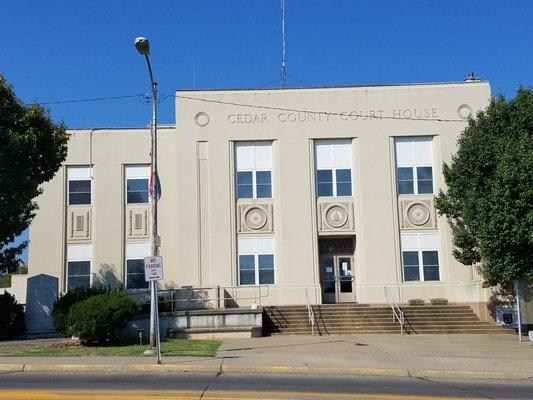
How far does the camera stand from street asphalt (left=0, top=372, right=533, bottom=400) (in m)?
11.0

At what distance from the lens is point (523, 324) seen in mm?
23891

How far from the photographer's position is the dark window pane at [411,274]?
28.4m

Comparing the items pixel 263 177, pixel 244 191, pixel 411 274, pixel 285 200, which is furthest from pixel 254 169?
pixel 411 274

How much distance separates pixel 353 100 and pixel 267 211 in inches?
257

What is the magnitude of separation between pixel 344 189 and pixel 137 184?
31.9 feet

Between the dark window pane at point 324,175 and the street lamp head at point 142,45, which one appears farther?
the dark window pane at point 324,175

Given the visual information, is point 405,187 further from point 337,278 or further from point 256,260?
point 256,260

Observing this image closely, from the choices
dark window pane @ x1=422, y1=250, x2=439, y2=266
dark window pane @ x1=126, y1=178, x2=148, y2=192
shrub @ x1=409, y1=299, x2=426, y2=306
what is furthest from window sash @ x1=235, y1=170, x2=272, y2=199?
shrub @ x1=409, y1=299, x2=426, y2=306

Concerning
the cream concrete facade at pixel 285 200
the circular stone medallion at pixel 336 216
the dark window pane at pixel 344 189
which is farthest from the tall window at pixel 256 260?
the dark window pane at pixel 344 189

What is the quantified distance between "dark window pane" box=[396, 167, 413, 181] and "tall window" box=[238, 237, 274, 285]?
6.54 meters

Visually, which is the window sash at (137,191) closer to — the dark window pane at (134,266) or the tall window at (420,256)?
the dark window pane at (134,266)

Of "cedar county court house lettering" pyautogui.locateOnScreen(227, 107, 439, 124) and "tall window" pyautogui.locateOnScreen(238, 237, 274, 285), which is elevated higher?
"cedar county court house lettering" pyautogui.locateOnScreen(227, 107, 439, 124)

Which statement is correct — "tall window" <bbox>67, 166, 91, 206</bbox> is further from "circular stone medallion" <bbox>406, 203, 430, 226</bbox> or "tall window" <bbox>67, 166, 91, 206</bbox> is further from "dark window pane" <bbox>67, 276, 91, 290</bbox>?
"circular stone medallion" <bbox>406, 203, 430, 226</bbox>

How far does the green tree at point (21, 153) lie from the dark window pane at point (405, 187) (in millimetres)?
14809
